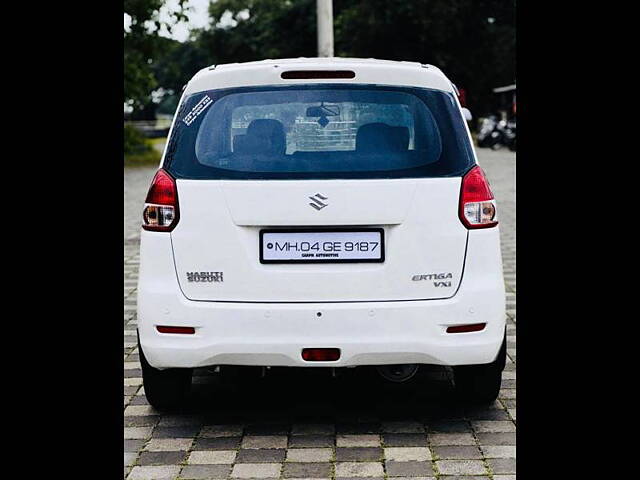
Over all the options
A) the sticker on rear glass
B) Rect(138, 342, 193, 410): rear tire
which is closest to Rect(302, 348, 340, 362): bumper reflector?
Rect(138, 342, 193, 410): rear tire

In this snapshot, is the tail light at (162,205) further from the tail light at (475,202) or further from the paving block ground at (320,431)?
the tail light at (475,202)

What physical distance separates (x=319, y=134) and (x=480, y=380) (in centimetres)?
145

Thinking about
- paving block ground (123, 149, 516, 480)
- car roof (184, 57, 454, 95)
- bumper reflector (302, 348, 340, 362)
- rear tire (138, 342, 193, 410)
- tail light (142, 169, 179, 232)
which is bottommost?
paving block ground (123, 149, 516, 480)

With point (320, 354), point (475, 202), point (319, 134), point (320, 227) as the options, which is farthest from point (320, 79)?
point (320, 354)

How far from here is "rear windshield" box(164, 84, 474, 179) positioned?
487 centimetres

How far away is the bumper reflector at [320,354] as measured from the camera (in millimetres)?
4777

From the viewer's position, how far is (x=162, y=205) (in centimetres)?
493

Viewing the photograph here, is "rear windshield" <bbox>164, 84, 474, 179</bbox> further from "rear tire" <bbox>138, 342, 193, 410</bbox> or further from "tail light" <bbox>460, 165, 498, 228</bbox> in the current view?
"rear tire" <bbox>138, 342, 193, 410</bbox>

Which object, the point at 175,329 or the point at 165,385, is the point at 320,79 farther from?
the point at 165,385

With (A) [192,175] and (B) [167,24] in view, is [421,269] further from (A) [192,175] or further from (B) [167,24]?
(B) [167,24]

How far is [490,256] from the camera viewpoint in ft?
16.2

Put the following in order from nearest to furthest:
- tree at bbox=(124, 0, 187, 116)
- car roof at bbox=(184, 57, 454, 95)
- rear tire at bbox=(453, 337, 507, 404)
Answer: car roof at bbox=(184, 57, 454, 95) → rear tire at bbox=(453, 337, 507, 404) → tree at bbox=(124, 0, 187, 116)

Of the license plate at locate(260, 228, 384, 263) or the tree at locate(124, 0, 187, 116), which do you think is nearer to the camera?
the license plate at locate(260, 228, 384, 263)
